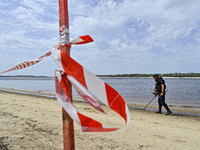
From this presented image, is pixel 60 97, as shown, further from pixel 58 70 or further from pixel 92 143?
pixel 92 143

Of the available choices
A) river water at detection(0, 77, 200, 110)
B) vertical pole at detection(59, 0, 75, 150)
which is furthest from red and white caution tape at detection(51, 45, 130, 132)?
river water at detection(0, 77, 200, 110)

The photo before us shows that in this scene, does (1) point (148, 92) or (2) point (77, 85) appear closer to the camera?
(2) point (77, 85)

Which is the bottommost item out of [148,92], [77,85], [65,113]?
[148,92]

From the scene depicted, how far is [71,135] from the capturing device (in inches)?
A: 70.3

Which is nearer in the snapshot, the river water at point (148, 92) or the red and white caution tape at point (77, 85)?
the red and white caution tape at point (77, 85)

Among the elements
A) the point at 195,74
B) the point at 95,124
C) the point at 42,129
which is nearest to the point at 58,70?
the point at 95,124

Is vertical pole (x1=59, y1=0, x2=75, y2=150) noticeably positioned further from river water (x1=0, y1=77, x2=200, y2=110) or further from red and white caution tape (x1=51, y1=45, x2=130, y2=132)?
river water (x1=0, y1=77, x2=200, y2=110)

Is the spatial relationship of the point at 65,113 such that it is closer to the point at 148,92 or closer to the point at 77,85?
the point at 77,85

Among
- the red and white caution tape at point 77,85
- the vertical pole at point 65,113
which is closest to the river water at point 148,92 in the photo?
the red and white caution tape at point 77,85

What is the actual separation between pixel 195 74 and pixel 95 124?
366 ft

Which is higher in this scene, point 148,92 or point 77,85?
point 77,85

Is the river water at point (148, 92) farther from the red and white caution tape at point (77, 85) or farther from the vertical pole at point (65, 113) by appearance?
the vertical pole at point (65, 113)

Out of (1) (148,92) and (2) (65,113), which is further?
(1) (148,92)

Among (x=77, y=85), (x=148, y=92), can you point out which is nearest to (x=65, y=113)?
(x=77, y=85)
